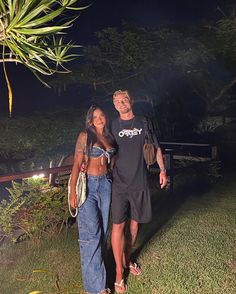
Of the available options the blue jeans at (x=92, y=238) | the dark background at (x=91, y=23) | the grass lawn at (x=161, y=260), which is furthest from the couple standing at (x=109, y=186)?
the dark background at (x=91, y=23)

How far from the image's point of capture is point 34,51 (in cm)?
301

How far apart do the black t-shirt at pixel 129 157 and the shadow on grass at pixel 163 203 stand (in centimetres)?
113

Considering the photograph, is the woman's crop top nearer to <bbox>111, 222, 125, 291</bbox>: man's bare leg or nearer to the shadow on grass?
<bbox>111, 222, 125, 291</bbox>: man's bare leg

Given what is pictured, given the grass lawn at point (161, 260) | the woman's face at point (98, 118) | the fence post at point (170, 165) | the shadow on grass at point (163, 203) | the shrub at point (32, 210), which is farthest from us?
the fence post at point (170, 165)

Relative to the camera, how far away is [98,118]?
3609 millimetres

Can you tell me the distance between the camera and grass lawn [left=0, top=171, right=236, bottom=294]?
3.97 metres

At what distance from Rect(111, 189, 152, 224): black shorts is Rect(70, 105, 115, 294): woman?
8.3 inches

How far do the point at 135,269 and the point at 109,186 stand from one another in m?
1.17

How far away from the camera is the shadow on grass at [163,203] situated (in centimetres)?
485

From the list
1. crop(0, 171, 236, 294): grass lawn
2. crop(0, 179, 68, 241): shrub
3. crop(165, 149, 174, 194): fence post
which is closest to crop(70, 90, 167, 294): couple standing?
crop(0, 171, 236, 294): grass lawn

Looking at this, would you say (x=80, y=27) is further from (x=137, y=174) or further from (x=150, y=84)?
(x=137, y=174)

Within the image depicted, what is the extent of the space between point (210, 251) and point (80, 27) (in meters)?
A: 16.9

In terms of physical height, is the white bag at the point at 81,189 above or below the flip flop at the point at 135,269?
above

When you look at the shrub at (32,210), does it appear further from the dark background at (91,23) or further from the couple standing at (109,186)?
the dark background at (91,23)
